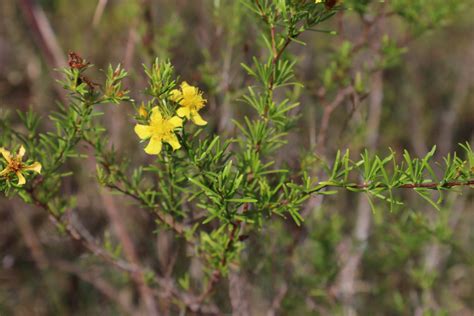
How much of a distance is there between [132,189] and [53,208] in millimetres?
239

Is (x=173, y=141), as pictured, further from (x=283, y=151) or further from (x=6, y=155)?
(x=283, y=151)

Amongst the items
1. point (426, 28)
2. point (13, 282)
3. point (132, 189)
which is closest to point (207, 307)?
point (132, 189)

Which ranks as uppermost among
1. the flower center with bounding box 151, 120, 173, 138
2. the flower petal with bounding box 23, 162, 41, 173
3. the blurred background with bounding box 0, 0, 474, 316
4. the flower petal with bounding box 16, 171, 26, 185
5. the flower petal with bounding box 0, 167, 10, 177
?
the flower center with bounding box 151, 120, 173, 138

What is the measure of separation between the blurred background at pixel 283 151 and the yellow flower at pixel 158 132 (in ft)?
0.45

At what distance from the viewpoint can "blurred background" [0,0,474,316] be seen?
1793 millimetres

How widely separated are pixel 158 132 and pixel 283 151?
118cm

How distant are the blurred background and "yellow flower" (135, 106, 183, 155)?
14 centimetres

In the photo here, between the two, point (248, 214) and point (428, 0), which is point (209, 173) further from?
point (428, 0)

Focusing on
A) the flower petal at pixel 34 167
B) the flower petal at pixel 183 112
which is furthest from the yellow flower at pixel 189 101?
the flower petal at pixel 34 167

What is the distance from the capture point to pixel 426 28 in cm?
174

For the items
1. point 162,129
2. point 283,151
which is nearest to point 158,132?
point 162,129

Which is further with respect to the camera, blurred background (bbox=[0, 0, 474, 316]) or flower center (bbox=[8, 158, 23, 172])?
blurred background (bbox=[0, 0, 474, 316])

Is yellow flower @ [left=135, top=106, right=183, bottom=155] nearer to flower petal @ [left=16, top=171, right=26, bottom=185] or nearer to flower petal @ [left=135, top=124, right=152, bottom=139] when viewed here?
flower petal @ [left=135, top=124, right=152, bottom=139]

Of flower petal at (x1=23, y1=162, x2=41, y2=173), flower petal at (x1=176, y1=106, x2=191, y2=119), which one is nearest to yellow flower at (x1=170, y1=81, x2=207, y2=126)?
flower petal at (x1=176, y1=106, x2=191, y2=119)
